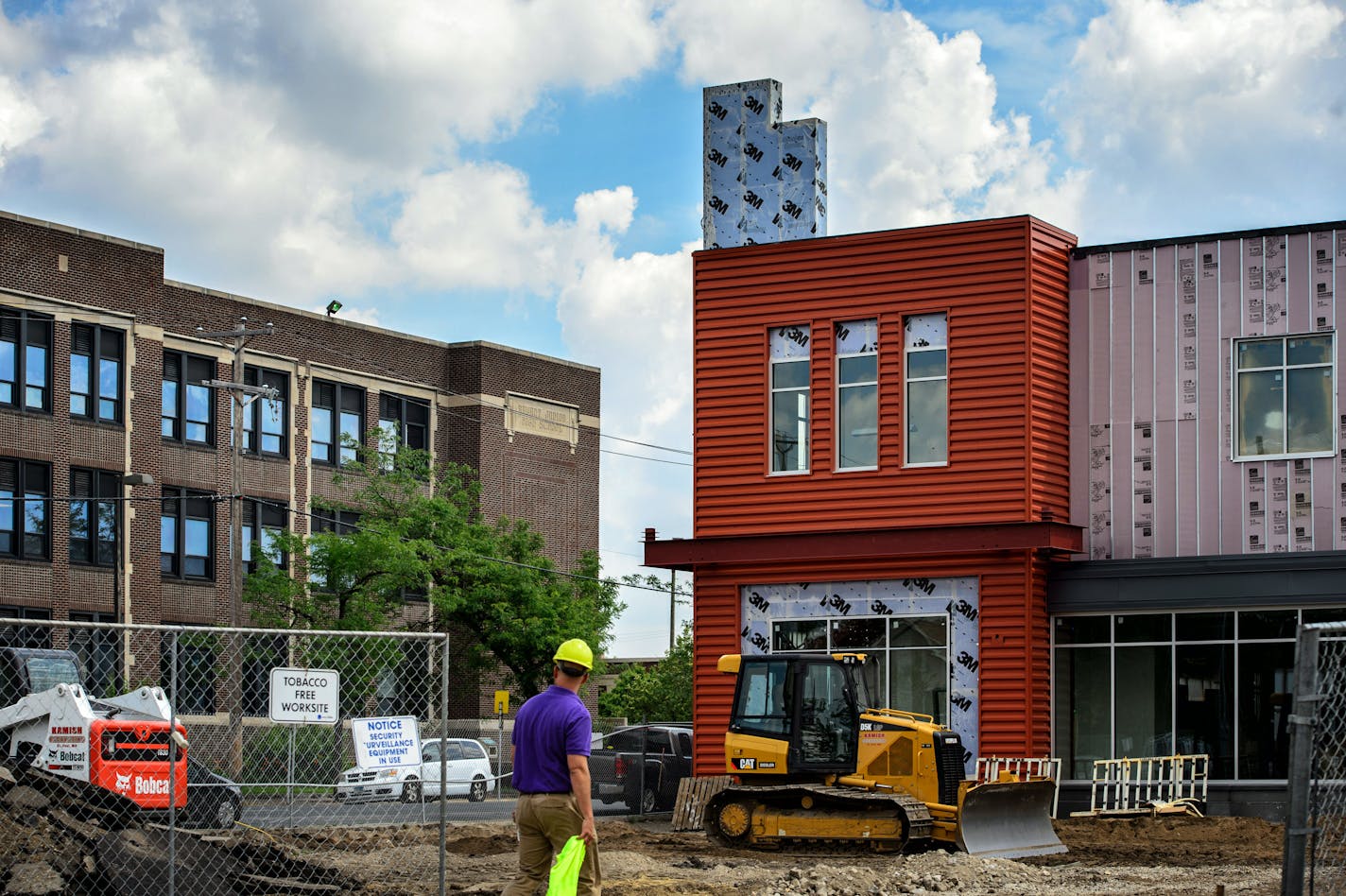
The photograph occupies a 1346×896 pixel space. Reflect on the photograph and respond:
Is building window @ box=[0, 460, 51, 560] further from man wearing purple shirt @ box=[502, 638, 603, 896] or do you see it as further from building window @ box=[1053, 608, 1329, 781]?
man wearing purple shirt @ box=[502, 638, 603, 896]

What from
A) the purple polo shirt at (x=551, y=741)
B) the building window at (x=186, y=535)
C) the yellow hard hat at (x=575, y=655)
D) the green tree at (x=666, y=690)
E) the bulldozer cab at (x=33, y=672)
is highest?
the building window at (x=186, y=535)

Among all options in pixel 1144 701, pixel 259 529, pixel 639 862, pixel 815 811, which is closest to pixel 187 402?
pixel 259 529

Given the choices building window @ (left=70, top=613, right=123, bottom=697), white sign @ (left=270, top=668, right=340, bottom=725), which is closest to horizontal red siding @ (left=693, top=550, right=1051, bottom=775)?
building window @ (left=70, top=613, right=123, bottom=697)

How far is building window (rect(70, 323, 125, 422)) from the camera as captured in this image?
49.6 metres

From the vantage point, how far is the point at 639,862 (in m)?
19.7

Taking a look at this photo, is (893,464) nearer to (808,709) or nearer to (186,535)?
(808,709)

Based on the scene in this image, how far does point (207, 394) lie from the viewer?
5438 centimetres

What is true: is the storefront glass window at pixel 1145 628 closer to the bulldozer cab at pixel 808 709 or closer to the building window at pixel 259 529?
the bulldozer cab at pixel 808 709

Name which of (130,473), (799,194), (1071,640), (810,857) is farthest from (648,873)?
(130,473)

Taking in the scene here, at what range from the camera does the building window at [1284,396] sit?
25188 mm

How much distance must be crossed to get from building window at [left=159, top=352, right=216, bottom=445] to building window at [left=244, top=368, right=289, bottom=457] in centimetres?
140

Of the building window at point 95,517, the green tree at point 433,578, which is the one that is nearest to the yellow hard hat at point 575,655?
the green tree at point 433,578

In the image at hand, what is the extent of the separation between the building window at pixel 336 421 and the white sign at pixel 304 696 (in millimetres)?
44937

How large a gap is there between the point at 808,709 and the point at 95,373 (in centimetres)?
3349
